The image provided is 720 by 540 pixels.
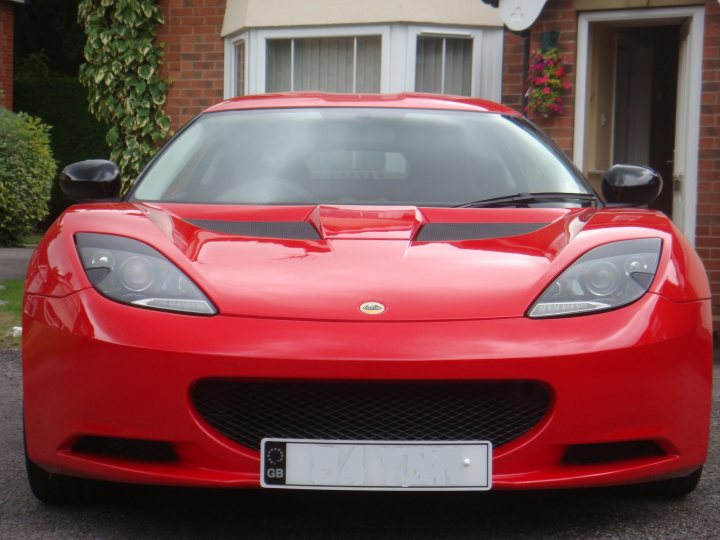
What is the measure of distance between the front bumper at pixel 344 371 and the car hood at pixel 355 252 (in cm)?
8

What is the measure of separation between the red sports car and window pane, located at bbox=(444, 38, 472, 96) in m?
7.03

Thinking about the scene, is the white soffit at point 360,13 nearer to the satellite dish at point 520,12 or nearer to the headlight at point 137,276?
the satellite dish at point 520,12

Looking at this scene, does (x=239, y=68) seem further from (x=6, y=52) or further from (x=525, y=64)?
(x=6, y=52)

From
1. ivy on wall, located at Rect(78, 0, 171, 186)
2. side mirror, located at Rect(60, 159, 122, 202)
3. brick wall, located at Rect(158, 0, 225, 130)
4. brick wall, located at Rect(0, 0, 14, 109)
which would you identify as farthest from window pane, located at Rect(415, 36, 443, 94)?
brick wall, located at Rect(0, 0, 14, 109)

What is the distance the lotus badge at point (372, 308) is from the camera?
297 centimetres

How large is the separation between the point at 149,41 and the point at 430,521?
28.3 ft

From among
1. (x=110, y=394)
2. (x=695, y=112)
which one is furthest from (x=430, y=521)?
(x=695, y=112)

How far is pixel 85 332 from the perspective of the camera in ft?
9.83

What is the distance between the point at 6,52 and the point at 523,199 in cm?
1978

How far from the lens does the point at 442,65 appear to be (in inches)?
408

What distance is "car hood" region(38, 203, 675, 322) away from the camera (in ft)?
9.89

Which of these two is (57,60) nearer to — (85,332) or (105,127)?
(105,127)

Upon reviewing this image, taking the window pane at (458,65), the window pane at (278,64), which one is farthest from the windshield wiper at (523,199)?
the window pane at (278,64)

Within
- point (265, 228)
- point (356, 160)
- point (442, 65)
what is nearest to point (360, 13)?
point (442, 65)
